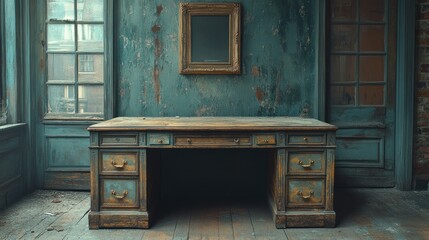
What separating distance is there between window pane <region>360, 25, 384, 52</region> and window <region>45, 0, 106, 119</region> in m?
2.64

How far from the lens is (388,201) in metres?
4.36

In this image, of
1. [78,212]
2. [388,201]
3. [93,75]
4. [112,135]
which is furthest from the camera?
[93,75]

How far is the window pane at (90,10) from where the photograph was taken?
4.62 metres

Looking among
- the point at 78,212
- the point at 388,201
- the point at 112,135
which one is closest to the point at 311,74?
the point at 388,201

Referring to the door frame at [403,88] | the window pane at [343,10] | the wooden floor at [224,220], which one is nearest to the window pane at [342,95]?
the door frame at [403,88]

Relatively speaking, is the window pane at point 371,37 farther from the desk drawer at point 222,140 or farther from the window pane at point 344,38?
the desk drawer at point 222,140

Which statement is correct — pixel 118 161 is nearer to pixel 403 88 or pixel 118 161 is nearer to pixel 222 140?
pixel 222 140

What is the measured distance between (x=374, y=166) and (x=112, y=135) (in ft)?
9.10

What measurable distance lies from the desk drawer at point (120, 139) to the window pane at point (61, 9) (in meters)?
1.64

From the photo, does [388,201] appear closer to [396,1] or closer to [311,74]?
[311,74]

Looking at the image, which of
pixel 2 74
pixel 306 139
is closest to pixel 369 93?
pixel 306 139

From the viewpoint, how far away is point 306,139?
143 inches

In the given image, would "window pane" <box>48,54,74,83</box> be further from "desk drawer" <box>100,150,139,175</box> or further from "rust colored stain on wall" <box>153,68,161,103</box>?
"desk drawer" <box>100,150,139,175</box>

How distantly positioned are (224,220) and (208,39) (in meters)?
1.75
